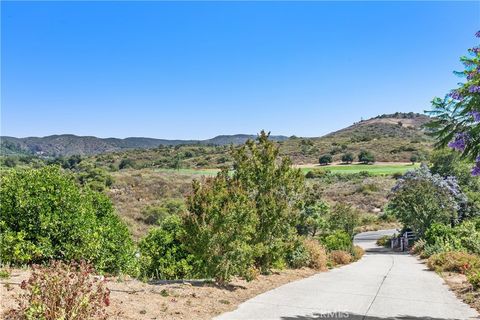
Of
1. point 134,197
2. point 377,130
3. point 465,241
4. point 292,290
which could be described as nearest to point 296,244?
point 292,290

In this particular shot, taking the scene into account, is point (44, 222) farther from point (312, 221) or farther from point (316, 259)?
point (312, 221)

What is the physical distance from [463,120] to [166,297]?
6.05m

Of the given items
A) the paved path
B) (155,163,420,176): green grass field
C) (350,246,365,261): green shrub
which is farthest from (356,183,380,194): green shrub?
the paved path

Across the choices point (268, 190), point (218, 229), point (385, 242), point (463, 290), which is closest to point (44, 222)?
point (218, 229)

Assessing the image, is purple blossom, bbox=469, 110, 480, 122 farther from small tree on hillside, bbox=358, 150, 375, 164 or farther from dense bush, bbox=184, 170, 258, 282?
small tree on hillside, bbox=358, 150, 375, 164

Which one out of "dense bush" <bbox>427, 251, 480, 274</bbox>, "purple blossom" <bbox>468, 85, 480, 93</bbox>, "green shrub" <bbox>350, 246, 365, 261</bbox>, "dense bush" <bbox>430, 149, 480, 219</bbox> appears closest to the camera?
"purple blossom" <bbox>468, 85, 480, 93</bbox>

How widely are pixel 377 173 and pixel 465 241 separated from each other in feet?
198

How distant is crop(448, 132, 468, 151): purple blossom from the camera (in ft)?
24.6

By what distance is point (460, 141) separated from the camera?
7.57 metres

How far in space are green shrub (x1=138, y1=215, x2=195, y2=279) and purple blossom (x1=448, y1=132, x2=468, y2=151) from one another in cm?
654

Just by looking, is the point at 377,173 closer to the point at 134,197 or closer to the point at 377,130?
the point at 134,197

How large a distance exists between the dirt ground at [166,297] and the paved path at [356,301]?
373mm

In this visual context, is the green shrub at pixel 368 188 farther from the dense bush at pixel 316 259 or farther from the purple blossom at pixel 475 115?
the purple blossom at pixel 475 115

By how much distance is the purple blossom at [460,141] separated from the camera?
24.6 feet
